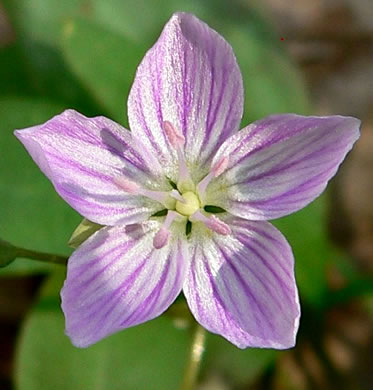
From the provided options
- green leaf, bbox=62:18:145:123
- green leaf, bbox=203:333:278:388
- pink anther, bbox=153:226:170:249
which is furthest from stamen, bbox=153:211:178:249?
green leaf, bbox=203:333:278:388

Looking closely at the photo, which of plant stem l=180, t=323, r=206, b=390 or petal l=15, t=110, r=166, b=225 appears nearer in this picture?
petal l=15, t=110, r=166, b=225

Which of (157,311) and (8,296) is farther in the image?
(8,296)

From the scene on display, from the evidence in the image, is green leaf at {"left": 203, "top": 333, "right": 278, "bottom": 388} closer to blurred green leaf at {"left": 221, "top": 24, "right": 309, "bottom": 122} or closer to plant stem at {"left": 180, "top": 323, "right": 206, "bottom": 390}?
plant stem at {"left": 180, "top": 323, "right": 206, "bottom": 390}

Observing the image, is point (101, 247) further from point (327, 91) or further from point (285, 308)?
point (327, 91)

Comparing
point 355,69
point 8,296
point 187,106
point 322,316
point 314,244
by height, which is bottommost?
point 8,296

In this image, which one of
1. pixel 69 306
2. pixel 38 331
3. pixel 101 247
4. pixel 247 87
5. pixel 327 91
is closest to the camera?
pixel 69 306

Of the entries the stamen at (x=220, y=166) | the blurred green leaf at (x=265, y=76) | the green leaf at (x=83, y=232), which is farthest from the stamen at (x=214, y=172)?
the blurred green leaf at (x=265, y=76)

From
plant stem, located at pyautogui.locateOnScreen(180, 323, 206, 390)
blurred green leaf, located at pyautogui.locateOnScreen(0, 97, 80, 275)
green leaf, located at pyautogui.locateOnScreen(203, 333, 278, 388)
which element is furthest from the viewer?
green leaf, located at pyautogui.locateOnScreen(203, 333, 278, 388)

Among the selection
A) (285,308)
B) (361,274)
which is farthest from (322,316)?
(285,308)
